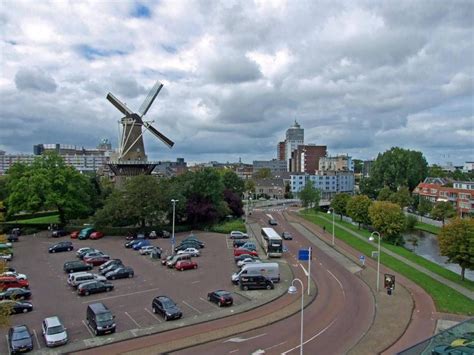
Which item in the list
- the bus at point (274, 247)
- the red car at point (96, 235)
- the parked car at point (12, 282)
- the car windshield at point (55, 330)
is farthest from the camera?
the red car at point (96, 235)

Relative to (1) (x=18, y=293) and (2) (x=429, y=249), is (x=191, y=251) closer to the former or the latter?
(1) (x=18, y=293)

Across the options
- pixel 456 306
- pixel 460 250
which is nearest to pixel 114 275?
pixel 456 306

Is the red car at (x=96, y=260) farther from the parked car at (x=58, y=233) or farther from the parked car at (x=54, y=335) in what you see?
the parked car at (x=58, y=233)

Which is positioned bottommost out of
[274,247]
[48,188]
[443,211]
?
[274,247]

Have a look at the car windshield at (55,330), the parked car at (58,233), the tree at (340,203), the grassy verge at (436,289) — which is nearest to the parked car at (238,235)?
the grassy verge at (436,289)

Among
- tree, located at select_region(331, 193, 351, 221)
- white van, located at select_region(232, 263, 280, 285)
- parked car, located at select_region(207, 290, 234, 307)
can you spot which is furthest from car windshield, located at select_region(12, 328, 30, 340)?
tree, located at select_region(331, 193, 351, 221)

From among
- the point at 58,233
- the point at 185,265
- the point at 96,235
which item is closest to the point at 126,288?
the point at 185,265
